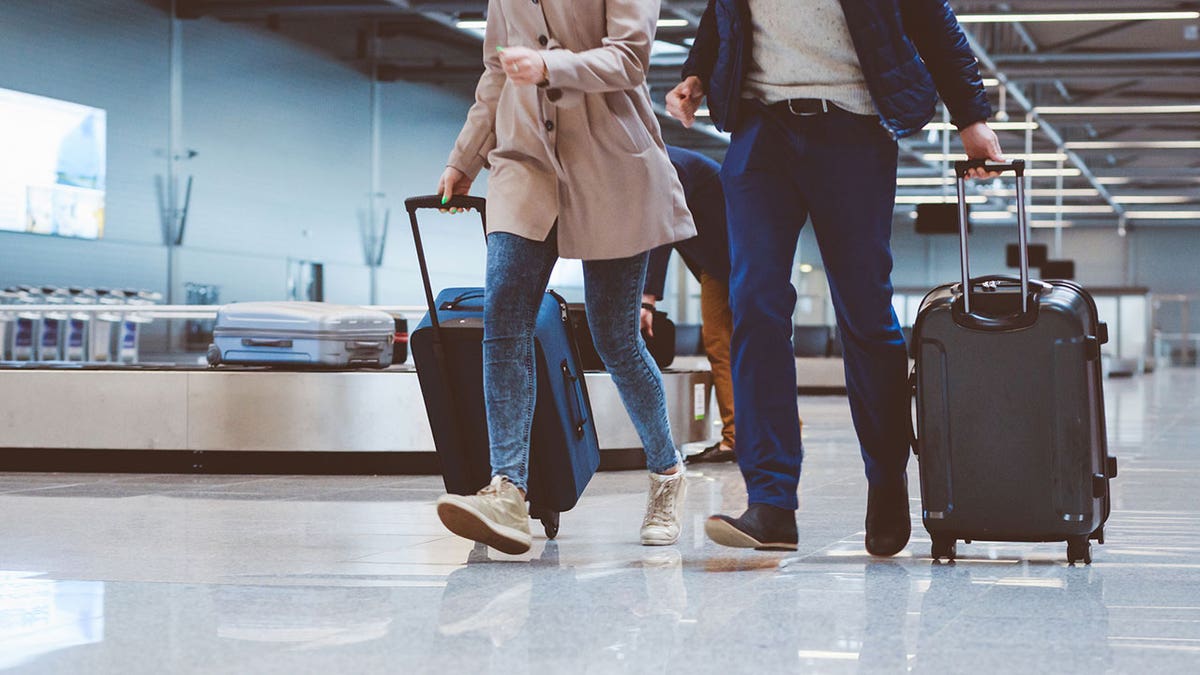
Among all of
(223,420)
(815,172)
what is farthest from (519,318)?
(223,420)

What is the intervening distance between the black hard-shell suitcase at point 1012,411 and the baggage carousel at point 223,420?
2.90m

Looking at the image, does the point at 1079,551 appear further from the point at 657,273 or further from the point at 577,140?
the point at 657,273

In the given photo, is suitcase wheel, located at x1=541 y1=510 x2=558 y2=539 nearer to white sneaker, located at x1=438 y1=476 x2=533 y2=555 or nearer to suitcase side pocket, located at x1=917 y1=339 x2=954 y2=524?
white sneaker, located at x1=438 y1=476 x2=533 y2=555

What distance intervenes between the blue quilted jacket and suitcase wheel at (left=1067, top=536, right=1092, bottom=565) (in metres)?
0.86

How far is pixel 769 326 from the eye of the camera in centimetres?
288

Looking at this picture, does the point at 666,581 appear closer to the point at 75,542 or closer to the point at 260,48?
the point at 75,542

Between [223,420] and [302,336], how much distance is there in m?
0.44

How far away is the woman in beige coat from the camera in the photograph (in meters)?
2.92

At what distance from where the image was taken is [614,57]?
115 inches

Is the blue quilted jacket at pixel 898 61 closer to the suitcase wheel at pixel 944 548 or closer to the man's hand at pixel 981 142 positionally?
the man's hand at pixel 981 142

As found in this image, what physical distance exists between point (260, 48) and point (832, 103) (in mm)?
13630

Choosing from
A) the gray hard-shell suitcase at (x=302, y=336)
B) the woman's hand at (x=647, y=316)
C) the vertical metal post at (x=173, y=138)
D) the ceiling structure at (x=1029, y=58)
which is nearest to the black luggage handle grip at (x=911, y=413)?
the woman's hand at (x=647, y=316)

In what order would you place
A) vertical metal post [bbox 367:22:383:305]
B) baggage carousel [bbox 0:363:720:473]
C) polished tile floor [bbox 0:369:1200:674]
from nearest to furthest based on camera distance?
polished tile floor [bbox 0:369:1200:674] → baggage carousel [bbox 0:363:720:473] → vertical metal post [bbox 367:22:383:305]

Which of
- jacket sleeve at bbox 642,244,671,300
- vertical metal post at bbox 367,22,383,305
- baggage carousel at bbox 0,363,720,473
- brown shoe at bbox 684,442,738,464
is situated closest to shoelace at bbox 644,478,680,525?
jacket sleeve at bbox 642,244,671,300
